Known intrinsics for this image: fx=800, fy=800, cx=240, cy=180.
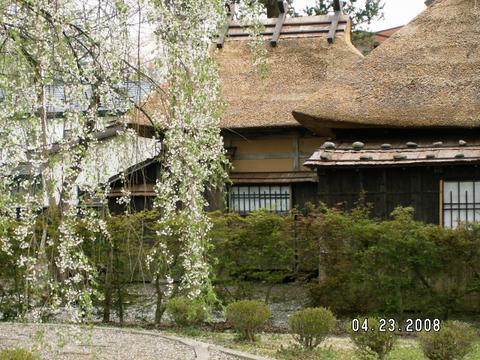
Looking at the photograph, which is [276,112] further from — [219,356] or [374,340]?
[374,340]

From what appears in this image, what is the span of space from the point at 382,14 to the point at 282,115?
10.5 m

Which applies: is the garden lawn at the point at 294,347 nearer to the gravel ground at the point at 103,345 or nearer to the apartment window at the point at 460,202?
the gravel ground at the point at 103,345

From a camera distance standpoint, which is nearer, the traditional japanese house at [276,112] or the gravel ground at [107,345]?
the gravel ground at [107,345]

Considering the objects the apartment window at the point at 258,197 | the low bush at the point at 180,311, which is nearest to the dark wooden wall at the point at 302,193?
the apartment window at the point at 258,197

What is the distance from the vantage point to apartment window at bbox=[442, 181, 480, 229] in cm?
1218

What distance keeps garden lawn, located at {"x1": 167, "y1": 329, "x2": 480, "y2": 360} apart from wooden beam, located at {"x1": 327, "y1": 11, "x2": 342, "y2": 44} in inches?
385

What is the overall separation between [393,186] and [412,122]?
1461 mm

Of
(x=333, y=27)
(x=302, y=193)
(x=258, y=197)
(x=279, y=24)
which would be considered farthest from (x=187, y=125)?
(x=279, y=24)

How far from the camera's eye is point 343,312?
35.6 ft

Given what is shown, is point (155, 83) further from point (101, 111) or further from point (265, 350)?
point (265, 350)

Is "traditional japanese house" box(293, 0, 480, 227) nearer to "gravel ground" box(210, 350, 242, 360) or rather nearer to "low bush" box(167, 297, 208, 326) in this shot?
"low bush" box(167, 297, 208, 326)

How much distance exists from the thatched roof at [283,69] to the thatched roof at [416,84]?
1.43 m

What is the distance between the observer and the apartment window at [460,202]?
1218cm

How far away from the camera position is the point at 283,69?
17609 millimetres
